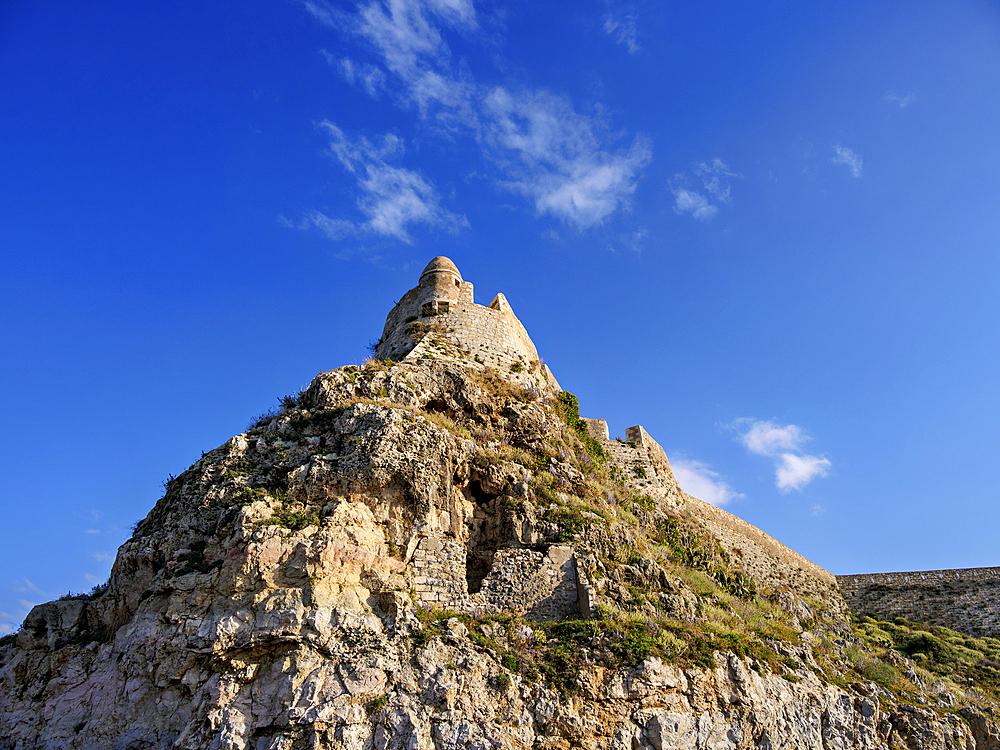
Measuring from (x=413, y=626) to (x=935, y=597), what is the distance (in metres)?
28.1

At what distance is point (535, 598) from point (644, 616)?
2.55 m

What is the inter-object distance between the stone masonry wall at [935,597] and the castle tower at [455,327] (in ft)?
64.8

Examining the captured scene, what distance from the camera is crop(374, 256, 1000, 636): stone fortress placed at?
45.5 ft

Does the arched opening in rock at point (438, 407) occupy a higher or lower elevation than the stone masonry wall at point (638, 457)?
lower

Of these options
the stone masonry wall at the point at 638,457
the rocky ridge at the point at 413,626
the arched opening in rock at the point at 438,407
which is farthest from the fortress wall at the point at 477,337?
the stone masonry wall at the point at 638,457

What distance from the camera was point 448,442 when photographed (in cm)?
1543

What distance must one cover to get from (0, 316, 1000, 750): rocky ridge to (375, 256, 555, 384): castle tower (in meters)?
3.57

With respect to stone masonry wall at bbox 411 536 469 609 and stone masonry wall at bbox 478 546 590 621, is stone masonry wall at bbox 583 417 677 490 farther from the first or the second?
stone masonry wall at bbox 411 536 469 609

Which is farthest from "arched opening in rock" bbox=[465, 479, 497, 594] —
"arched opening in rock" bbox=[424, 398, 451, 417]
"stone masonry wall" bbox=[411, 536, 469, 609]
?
"arched opening in rock" bbox=[424, 398, 451, 417]

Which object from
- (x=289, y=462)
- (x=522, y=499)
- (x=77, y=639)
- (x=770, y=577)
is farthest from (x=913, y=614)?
(x=77, y=639)

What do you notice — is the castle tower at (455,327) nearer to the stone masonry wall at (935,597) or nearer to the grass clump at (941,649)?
the grass clump at (941,649)

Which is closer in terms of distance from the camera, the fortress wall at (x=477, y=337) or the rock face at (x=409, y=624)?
the rock face at (x=409, y=624)

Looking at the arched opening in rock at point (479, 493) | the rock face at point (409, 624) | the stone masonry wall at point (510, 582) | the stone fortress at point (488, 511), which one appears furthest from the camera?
the arched opening in rock at point (479, 493)

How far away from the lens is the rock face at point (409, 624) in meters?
11.0
